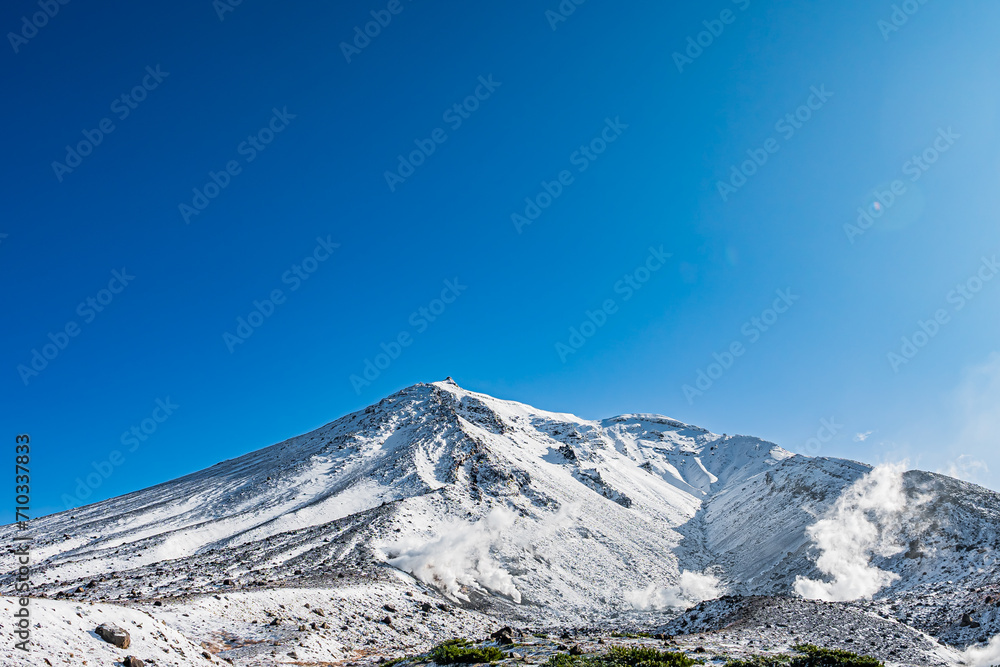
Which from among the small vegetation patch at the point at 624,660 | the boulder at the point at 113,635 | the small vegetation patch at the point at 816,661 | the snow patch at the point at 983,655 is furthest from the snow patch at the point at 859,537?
the boulder at the point at 113,635

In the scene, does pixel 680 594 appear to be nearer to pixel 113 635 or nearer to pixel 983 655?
pixel 983 655

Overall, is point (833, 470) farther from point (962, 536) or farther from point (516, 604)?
point (516, 604)

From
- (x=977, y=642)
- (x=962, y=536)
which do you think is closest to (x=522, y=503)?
(x=962, y=536)

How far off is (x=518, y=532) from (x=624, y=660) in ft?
175

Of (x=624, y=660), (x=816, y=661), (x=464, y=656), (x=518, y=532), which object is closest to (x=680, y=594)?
(x=518, y=532)

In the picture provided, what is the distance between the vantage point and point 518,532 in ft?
216

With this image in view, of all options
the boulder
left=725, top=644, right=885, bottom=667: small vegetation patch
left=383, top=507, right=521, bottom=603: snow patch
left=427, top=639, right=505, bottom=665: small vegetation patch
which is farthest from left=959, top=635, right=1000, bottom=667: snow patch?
left=383, top=507, right=521, bottom=603: snow patch

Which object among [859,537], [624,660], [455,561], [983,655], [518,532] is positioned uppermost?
[518,532]

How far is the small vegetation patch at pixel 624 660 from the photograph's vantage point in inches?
564

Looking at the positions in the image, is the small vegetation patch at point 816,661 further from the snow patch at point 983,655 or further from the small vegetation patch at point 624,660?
the snow patch at point 983,655

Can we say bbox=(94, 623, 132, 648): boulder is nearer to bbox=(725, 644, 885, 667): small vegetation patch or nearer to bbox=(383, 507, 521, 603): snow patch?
bbox=(725, 644, 885, 667): small vegetation patch

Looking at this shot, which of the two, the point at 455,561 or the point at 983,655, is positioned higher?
the point at 455,561

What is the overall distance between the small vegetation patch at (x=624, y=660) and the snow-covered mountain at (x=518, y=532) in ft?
69.3

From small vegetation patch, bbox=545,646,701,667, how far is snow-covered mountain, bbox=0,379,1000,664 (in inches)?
832
